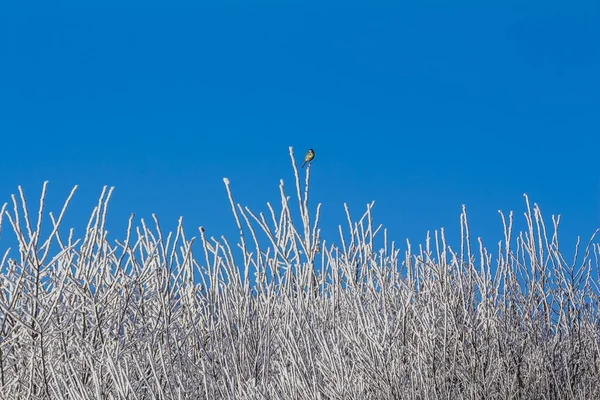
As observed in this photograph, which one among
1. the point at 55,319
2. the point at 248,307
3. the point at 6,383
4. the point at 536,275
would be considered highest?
the point at 536,275

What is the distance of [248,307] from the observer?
135 inches

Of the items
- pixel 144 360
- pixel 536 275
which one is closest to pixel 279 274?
pixel 144 360

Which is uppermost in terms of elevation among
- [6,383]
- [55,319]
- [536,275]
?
[536,275]

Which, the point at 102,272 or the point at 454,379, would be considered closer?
the point at 102,272

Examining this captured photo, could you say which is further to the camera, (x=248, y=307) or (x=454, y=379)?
(x=454, y=379)

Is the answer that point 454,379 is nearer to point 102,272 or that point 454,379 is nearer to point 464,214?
point 464,214

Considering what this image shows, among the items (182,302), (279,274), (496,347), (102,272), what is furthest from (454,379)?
(102,272)

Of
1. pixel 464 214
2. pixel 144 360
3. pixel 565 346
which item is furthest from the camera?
pixel 565 346

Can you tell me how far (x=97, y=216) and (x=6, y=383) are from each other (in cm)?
71

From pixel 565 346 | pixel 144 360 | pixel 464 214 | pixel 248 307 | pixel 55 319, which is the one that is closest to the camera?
pixel 55 319

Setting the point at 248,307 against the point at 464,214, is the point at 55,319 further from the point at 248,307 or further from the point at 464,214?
the point at 464,214

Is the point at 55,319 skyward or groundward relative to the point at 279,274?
groundward

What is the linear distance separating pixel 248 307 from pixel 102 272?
2.32 feet

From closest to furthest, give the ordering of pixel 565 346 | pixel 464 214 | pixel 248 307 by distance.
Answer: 1. pixel 248 307
2. pixel 464 214
3. pixel 565 346
